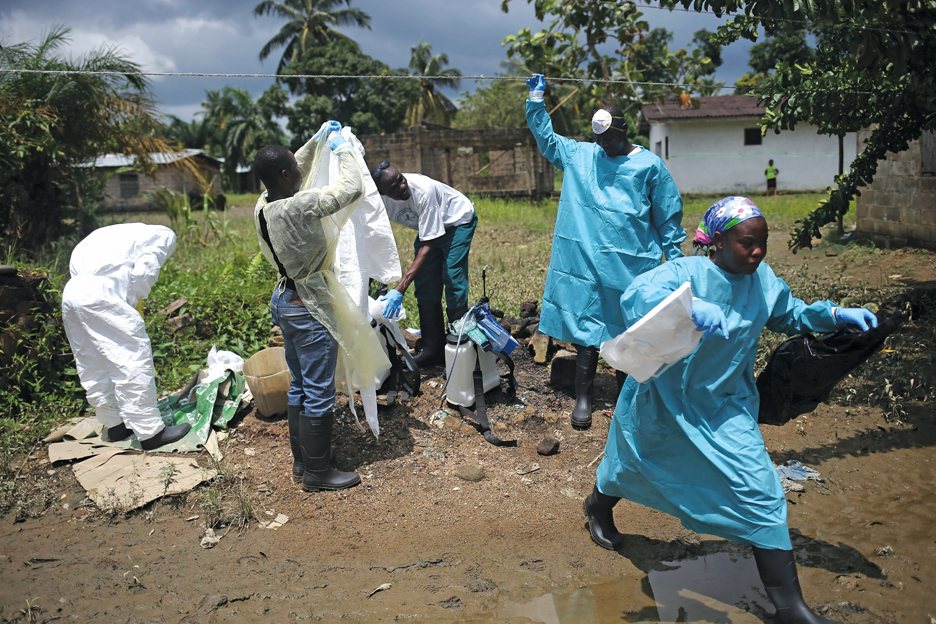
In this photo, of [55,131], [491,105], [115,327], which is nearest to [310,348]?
[115,327]

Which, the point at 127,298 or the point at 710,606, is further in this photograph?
the point at 127,298

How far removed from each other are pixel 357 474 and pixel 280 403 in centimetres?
96

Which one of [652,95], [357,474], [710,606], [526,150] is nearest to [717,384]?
[710,606]

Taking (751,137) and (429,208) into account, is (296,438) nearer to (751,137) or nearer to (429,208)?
(429,208)

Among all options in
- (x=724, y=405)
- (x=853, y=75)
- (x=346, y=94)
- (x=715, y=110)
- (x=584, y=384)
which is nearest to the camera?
(x=724, y=405)

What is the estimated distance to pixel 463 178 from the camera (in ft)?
55.0

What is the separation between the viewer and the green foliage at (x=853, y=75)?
341 cm

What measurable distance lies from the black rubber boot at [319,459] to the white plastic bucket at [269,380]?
819 mm

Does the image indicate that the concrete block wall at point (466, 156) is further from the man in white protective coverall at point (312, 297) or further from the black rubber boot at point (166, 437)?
the man in white protective coverall at point (312, 297)

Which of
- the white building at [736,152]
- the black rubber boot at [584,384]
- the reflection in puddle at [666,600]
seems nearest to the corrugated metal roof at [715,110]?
the white building at [736,152]

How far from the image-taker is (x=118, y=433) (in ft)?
13.0

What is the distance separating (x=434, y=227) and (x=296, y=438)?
1.63 meters

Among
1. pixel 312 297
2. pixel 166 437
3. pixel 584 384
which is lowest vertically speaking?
pixel 166 437

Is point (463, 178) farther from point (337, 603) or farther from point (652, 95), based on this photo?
point (337, 603)
